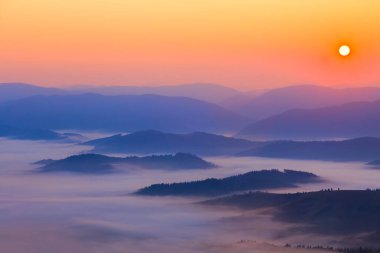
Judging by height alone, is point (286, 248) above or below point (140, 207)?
below

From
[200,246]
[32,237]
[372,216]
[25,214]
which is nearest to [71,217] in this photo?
[25,214]

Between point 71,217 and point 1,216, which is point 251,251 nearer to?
point 71,217

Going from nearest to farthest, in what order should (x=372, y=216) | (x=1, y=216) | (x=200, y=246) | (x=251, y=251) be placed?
(x=251, y=251)
(x=200, y=246)
(x=372, y=216)
(x=1, y=216)

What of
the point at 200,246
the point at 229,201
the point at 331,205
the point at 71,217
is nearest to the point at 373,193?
the point at 331,205

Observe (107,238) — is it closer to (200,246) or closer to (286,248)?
(200,246)

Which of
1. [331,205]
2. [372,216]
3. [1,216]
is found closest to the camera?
[372,216]

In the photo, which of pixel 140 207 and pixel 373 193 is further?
pixel 140 207
